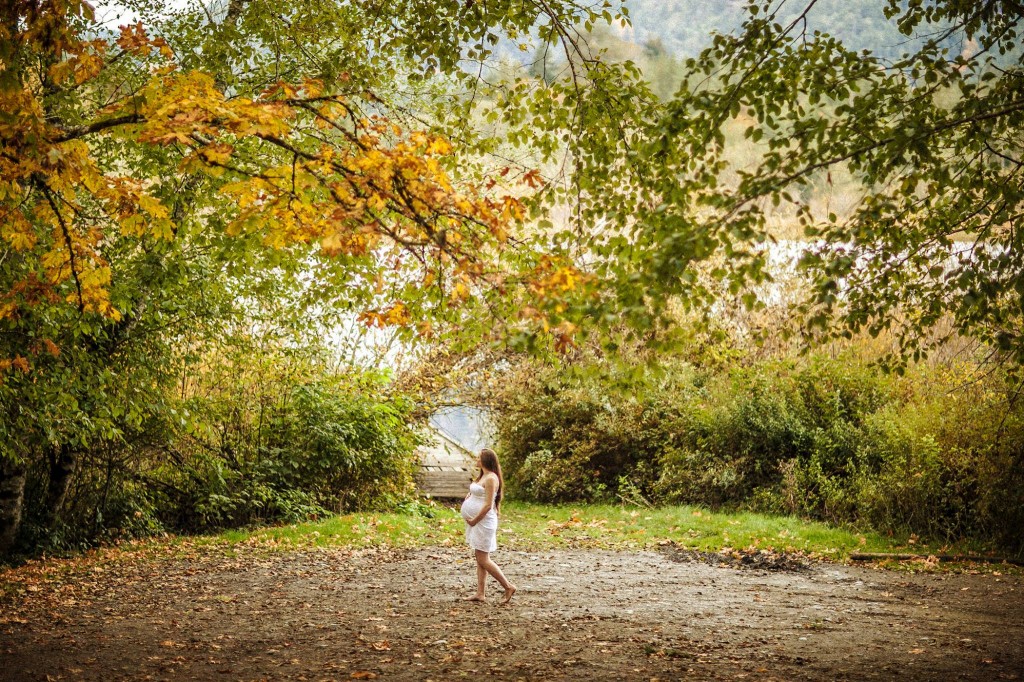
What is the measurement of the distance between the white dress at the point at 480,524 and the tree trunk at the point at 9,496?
6431mm

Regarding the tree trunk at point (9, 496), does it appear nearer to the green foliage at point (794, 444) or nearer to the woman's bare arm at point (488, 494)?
the woman's bare arm at point (488, 494)

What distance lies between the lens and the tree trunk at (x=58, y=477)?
11289mm

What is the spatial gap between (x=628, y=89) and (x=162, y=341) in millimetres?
7181

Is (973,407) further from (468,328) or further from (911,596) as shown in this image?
(468,328)

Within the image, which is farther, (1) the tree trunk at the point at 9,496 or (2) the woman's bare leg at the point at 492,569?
(1) the tree trunk at the point at 9,496

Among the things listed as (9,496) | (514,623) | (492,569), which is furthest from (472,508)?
(9,496)

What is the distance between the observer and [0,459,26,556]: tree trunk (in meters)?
10.6

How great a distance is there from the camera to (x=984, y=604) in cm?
799

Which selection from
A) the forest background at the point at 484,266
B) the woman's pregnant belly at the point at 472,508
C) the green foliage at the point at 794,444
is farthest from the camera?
the green foliage at the point at 794,444

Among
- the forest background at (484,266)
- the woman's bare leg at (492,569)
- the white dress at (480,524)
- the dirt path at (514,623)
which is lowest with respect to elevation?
the dirt path at (514,623)

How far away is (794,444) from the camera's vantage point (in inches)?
574

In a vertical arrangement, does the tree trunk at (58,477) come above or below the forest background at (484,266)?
below

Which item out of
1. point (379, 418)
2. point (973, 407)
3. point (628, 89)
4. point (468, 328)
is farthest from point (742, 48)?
point (379, 418)

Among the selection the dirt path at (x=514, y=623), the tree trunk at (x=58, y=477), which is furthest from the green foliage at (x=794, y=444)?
the tree trunk at (x=58, y=477)
